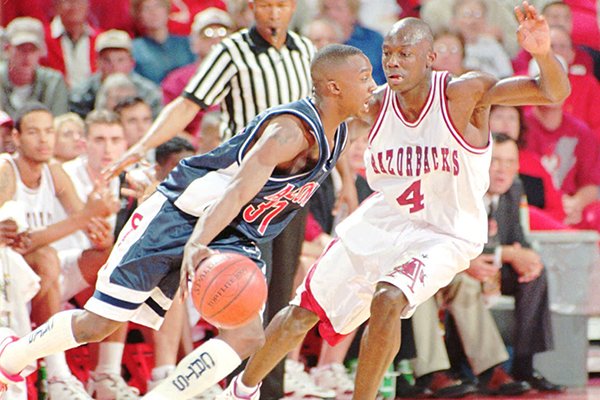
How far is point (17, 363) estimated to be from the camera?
4766 millimetres

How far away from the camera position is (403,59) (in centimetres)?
478

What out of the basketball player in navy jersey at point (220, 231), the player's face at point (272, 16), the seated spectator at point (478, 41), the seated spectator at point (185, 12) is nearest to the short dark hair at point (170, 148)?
the player's face at point (272, 16)

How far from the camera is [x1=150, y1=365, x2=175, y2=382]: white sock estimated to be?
19.2 ft

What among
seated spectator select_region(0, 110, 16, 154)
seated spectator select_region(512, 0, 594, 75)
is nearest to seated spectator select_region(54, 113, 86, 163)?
seated spectator select_region(0, 110, 16, 154)

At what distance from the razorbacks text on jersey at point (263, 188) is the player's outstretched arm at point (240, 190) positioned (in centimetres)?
18

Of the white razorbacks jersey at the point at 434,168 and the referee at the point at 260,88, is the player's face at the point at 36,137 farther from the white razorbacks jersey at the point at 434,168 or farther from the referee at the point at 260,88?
the white razorbacks jersey at the point at 434,168

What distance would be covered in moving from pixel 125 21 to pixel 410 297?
182 inches

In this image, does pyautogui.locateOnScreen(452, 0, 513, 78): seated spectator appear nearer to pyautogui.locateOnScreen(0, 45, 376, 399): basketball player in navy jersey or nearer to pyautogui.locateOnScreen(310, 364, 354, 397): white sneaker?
pyautogui.locateOnScreen(310, 364, 354, 397): white sneaker

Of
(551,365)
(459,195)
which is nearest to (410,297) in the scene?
(459,195)

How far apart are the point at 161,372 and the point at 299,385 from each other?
78 centimetres

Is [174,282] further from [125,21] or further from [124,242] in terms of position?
[125,21]

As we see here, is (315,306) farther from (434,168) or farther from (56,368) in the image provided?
(56,368)

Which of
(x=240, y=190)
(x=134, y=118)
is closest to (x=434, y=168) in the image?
(x=240, y=190)

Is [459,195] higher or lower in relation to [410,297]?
higher
